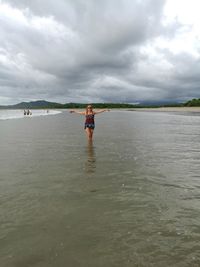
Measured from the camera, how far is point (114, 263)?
181 inches

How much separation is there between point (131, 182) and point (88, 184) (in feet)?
4.65

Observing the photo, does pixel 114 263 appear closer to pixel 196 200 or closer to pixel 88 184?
pixel 196 200

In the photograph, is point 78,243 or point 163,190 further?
point 163,190

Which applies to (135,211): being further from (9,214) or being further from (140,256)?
(9,214)

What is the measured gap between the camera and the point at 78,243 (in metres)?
5.20

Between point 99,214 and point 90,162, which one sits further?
point 90,162

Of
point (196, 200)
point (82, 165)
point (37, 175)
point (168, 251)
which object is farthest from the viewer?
point (82, 165)

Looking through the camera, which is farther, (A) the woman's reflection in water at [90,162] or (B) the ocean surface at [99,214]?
(A) the woman's reflection in water at [90,162]

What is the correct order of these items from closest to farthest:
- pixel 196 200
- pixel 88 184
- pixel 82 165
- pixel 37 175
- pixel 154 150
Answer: pixel 196 200 < pixel 88 184 < pixel 37 175 < pixel 82 165 < pixel 154 150

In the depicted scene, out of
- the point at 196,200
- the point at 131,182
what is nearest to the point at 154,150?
the point at 131,182

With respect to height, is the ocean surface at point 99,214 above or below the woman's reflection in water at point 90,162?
above

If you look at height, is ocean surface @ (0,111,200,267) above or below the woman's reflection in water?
above

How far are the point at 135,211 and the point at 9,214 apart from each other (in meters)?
2.94

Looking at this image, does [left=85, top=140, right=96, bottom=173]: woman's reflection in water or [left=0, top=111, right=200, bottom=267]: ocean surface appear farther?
[left=85, top=140, right=96, bottom=173]: woman's reflection in water
